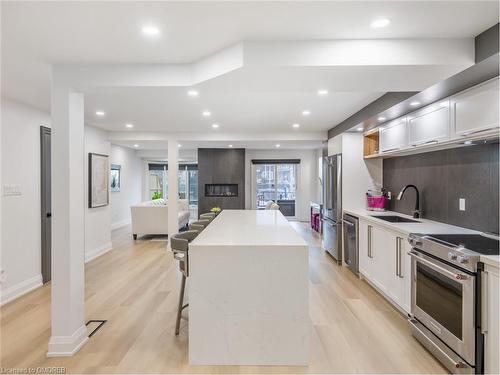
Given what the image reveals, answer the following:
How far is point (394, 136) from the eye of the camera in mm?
3686

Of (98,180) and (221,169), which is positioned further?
(221,169)

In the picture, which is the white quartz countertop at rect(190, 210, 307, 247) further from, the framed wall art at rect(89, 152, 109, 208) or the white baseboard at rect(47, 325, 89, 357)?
the framed wall art at rect(89, 152, 109, 208)

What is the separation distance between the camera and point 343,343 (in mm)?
2494

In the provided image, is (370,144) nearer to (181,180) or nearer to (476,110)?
(476,110)

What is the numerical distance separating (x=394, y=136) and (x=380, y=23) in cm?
218

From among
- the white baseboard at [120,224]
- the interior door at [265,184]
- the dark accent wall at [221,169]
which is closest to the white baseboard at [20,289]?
the white baseboard at [120,224]

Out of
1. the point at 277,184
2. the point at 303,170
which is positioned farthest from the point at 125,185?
the point at 303,170

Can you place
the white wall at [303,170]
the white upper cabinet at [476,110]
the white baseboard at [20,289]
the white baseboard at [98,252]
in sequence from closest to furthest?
the white upper cabinet at [476,110] → the white baseboard at [20,289] → the white baseboard at [98,252] → the white wall at [303,170]

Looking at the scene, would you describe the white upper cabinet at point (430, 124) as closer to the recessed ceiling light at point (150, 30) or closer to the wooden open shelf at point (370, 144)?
the wooden open shelf at point (370, 144)

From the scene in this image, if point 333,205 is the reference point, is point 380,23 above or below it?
above

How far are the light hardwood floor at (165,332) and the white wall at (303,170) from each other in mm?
5403

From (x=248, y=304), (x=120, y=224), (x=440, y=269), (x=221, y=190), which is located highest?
(x=221, y=190)

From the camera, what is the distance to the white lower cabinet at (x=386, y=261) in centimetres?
294

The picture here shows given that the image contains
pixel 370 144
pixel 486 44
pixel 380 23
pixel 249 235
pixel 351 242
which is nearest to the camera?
pixel 380 23
